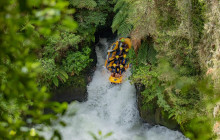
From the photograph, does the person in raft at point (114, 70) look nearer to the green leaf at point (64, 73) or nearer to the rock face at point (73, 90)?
the rock face at point (73, 90)

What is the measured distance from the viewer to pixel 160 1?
17.4ft

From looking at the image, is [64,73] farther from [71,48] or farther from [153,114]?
[153,114]

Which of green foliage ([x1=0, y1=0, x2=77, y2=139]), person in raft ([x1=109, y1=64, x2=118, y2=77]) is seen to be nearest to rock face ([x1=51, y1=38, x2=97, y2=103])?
person in raft ([x1=109, y1=64, x2=118, y2=77])

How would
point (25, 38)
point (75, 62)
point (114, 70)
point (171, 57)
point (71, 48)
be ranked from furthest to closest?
1. point (114, 70)
2. point (71, 48)
3. point (75, 62)
4. point (171, 57)
5. point (25, 38)

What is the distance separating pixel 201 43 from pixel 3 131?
4.25 metres

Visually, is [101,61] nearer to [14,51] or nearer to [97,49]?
[97,49]

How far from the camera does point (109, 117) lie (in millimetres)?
7527

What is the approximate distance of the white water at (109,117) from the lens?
6.85 m

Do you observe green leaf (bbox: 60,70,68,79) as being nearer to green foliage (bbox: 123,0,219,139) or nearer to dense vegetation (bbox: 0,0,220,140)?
dense vegetation (bbox: 0,0,220,140)

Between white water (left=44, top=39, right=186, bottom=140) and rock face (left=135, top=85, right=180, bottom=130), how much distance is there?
28cm

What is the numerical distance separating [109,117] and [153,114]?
1.59 metres

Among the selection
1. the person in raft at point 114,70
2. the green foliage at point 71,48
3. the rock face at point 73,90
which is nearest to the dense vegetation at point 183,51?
the person in raft at point 114,70

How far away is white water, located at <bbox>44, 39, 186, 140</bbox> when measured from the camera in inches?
270

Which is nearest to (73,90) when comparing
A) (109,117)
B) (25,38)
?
(109,117)
